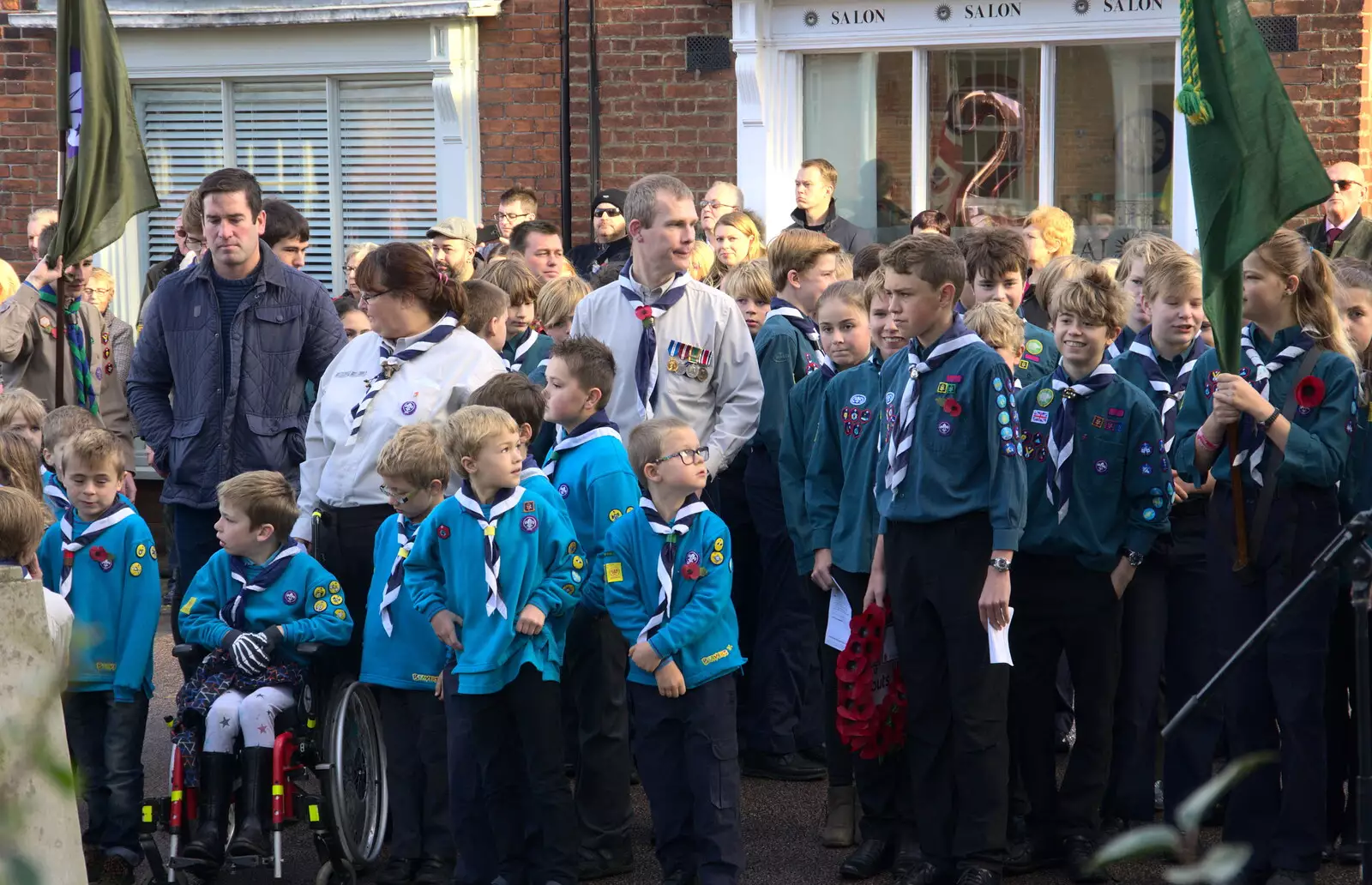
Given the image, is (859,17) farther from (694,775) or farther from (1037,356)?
(694,775)

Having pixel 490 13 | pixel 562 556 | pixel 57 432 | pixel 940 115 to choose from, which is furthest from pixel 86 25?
pixel 940 115

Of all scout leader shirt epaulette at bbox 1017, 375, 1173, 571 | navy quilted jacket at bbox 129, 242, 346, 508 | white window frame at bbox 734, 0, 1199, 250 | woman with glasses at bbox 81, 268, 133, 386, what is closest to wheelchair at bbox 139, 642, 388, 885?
navy quilted jacket at bbox 129, 242, 346, 508

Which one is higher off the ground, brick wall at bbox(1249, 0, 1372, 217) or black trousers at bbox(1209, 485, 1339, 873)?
brick wall at bbox(1249, 0, 1372, 217)

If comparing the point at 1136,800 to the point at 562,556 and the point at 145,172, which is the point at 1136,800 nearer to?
the point at 562,556

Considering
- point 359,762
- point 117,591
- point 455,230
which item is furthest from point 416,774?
point 455,230

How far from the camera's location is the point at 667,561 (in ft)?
16.5

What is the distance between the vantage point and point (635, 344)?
6.06 meters

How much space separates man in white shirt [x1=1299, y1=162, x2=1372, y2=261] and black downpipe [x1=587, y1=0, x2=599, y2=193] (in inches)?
178

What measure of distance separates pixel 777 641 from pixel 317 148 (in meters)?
6.57

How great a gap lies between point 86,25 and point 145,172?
62cm

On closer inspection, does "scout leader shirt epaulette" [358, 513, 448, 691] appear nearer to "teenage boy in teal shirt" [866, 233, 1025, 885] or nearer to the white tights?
the white tights

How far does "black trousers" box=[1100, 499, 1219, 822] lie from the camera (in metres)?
5.46

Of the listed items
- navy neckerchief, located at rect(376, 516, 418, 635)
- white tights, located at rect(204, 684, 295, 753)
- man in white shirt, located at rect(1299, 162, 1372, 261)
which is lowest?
white tights, located at rect(204, 684, 295, 753)

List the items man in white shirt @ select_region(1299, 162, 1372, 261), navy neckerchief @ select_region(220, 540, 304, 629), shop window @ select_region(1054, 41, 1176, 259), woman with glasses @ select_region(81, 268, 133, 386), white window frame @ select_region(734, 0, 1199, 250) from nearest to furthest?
navy neckerchief @ select_region(220, 540, 304, 629), man in white shirt @ select_region(1299, 162, 1372, 261), woman with glasses @ select_region(81, 268, 133, 386), shop window @ select_region(1054, 41, 1176, 259), white window frame @ select_region(734, 0, 1199, 250)
